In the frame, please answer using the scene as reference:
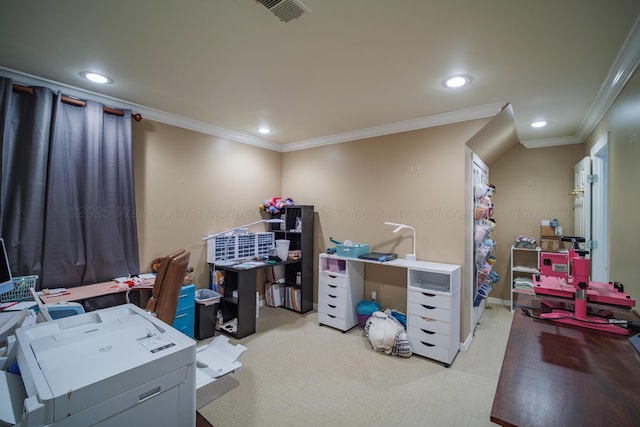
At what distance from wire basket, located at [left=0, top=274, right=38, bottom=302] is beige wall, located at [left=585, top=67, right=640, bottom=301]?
4.13 meters

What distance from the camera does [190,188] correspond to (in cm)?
345

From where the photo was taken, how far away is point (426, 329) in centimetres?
278

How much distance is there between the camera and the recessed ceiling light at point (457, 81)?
221 cm

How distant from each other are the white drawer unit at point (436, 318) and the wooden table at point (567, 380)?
1.29m

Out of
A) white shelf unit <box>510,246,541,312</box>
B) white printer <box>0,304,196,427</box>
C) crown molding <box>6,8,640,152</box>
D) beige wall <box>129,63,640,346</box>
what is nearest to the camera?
white printer <box>0,304,196,427</box>

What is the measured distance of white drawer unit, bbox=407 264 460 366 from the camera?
2674 millimetres

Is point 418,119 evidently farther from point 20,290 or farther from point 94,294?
point 20,290

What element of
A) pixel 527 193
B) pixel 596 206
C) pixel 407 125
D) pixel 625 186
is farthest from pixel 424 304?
pixel 527 193

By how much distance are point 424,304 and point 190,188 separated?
292 centimetres

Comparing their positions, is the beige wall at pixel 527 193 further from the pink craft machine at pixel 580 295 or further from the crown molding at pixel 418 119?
the pink craft machine at pixel 580 295

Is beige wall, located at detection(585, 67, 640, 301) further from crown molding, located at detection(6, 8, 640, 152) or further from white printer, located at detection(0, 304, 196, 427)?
white printer, located at detection(0, 304, 196, 427)

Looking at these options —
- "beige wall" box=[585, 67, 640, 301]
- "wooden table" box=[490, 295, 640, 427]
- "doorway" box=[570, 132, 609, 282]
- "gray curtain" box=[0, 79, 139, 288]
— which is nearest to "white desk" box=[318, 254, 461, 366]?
"beige wall" box=[585, 67, 640, 301]

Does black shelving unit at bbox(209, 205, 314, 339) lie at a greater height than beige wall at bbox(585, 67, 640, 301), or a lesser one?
lesser

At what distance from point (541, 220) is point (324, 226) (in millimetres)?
3199
